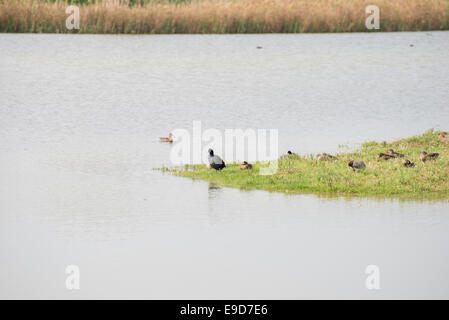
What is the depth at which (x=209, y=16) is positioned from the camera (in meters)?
45.1

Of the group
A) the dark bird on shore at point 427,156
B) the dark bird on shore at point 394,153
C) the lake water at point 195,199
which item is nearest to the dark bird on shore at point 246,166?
the lake water at point 195,199

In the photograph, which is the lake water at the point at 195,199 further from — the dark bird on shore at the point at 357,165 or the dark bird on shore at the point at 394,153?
the dark bird on shore at the point at 394,153

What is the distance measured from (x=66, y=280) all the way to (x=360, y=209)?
5395 millimetres

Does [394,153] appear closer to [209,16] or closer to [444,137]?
[444,137]

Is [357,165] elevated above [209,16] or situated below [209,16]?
below

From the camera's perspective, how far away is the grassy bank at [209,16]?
145 ft

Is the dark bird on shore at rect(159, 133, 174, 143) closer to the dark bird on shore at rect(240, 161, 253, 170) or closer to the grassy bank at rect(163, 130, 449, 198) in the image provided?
the grassy bank at rect(163, 130, 449, 198)

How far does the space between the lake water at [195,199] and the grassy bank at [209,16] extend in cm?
469

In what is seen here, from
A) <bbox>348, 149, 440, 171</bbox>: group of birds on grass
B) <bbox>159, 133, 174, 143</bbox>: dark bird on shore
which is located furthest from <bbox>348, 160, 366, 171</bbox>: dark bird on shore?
<bbox>159, 133, 174, 143</bbox>: dark bird on shore

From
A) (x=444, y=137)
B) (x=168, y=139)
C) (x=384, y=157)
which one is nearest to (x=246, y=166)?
(x=384, y=157)

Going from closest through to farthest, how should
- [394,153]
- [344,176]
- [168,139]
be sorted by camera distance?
[344,176] < [394,153] < [168,139]

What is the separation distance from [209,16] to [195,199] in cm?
3069

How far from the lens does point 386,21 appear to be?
1892 inches

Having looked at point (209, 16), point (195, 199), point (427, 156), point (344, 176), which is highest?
point (209, 16)
